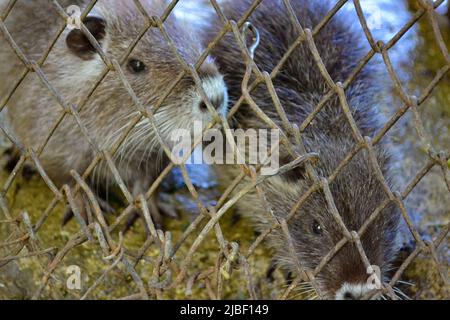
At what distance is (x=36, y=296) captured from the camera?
300 cm

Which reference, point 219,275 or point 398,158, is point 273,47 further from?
point 219,275

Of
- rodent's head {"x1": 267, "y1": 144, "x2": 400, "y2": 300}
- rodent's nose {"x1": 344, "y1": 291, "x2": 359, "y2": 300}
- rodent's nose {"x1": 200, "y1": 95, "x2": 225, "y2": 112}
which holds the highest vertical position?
rodent's nose {"x1": 200, "y1": 95, "x2": 225, "y2": 112}

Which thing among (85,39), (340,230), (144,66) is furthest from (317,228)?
(85,39)

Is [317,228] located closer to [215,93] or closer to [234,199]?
[215,93]

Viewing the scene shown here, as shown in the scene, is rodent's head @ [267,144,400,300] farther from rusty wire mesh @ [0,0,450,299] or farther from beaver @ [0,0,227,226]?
beaver @ [0,0,227,226]

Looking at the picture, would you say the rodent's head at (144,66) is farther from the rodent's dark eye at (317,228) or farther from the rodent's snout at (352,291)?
the rodent's snout at (352,291)

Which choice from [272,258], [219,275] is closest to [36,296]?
[219,275]

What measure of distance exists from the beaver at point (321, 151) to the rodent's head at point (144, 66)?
0.42m

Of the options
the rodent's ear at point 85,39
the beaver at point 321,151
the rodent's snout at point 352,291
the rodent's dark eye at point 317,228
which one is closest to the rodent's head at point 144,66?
the rodent's ear at point 85,39

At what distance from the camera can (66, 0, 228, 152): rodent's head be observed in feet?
11.4

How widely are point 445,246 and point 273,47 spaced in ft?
5.21

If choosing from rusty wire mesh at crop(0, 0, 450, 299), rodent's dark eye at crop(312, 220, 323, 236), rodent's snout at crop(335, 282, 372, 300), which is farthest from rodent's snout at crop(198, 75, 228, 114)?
rodent's snout at crop(335, 282, 372, 300)

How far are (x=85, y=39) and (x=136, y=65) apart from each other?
1.12 feet

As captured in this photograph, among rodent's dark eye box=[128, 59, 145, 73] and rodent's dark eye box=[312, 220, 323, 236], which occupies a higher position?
rodent's dark eye box=[128, 59, 145, 73]
